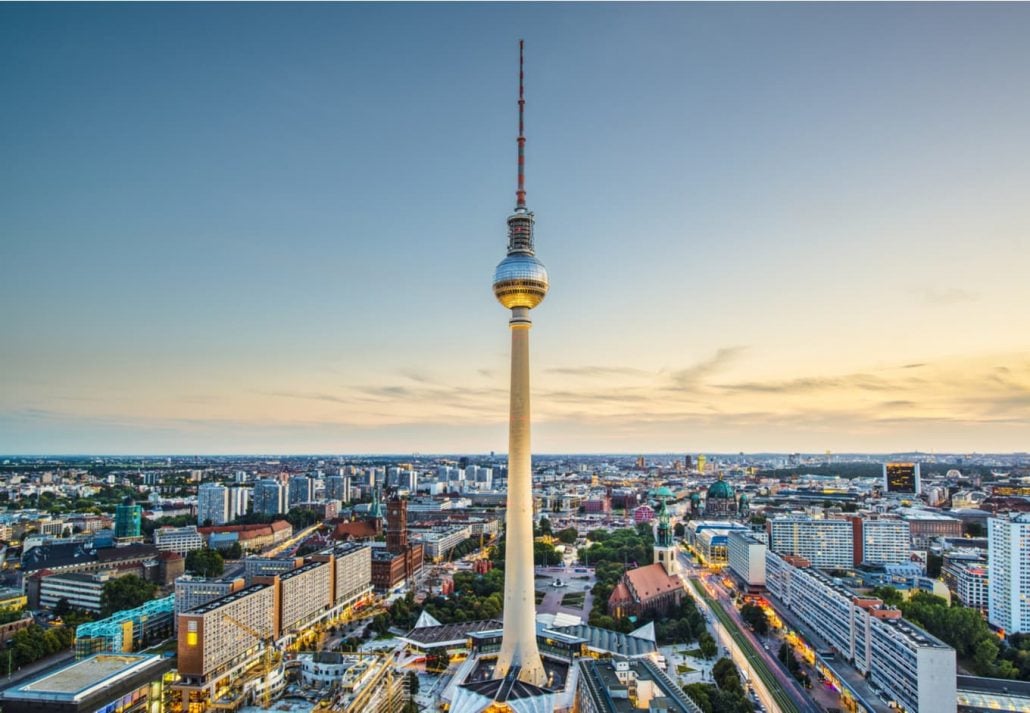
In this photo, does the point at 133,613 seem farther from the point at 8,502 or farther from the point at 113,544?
the point at 8,502

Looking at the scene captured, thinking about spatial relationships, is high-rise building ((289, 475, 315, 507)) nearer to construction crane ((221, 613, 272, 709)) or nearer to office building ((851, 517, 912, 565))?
construction crane ((221, 613, 272, 709))

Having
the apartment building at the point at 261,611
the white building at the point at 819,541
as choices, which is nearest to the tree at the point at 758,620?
the white building at the point at 819,541

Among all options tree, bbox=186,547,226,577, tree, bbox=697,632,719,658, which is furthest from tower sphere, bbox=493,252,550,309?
tree, bbox=186,547,226,577

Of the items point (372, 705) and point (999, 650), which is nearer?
point (372, 705)

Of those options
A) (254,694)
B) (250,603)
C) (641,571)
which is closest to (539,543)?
(641,571)

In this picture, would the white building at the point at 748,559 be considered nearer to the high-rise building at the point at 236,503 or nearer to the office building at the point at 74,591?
the office building at the point at 74,591

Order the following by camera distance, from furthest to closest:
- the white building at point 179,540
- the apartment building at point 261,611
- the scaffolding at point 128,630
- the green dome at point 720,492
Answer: the green dome at point 720,492 < the white building at point 179,540 < the scaffolding at point 128,630 < the apartment building at point 261,611

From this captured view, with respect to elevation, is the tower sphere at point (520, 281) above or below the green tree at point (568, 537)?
above
